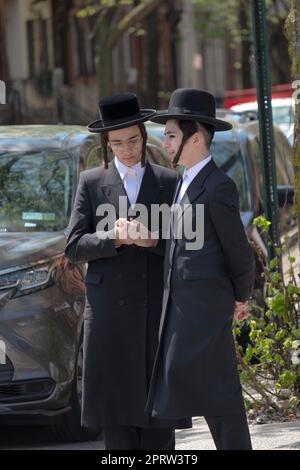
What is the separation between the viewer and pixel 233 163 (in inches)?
450

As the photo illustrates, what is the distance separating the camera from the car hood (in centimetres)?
732

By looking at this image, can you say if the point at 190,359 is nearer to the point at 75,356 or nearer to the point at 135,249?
the point at 135,249

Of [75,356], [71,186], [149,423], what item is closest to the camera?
[149,423]

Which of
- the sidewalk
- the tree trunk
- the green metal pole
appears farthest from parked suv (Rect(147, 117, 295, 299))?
the sidewalk

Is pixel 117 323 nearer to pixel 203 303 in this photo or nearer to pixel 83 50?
pixel 203 303

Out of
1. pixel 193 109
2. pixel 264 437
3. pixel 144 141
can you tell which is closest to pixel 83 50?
pixel 264 437

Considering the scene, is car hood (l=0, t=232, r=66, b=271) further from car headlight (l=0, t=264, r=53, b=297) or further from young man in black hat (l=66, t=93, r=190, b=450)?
young man in black hat (l=66, t=93, r=190, b=450)

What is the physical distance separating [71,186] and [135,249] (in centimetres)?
225

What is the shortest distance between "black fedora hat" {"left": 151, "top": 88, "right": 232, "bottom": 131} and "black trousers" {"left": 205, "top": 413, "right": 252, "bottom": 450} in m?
1.24

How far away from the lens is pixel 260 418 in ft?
25.6

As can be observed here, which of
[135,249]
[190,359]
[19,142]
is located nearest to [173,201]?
[135,249]

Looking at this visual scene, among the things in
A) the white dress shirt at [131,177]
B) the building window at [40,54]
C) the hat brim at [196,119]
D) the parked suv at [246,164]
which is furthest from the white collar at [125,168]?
the building window at [40,54]

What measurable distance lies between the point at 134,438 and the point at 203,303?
82cm
